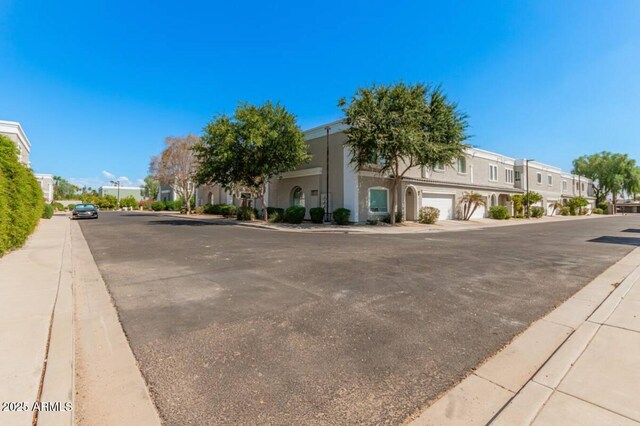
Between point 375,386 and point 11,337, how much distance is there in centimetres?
399

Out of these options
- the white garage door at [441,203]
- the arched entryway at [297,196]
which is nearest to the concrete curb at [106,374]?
the arched entryway at [297,196]

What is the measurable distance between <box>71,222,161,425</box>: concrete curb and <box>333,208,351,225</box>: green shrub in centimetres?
1656

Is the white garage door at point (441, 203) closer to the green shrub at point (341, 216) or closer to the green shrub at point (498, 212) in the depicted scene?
the green shrub at point (498, 212)

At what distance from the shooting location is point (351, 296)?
497 cm

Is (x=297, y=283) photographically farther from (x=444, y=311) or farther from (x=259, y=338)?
(x=444, y=311)

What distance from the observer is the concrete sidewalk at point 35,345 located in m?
2.22

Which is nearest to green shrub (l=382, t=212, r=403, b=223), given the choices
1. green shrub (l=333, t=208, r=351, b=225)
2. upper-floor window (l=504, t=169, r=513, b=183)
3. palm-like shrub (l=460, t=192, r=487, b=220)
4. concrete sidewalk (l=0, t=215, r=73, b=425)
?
green shrub (l=333, t=208, r=351, b=225)

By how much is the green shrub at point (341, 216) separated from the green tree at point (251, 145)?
16.6 ft

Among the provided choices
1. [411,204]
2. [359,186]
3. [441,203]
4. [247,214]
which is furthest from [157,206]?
[441,203]

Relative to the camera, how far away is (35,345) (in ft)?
10.1

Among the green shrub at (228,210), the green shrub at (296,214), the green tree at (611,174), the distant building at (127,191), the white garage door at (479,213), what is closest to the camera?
the green shrub at (296,214)

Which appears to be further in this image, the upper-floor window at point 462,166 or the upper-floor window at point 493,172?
the upper-floor window at point 493,172

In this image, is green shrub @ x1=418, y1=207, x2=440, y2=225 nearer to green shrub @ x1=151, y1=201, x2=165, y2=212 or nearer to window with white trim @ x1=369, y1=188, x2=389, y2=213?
window with white trim @ x1=369, y1=188, x2=389, y2=213

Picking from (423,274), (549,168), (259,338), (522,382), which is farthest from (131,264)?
(549,168)
